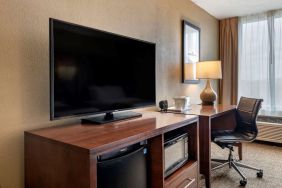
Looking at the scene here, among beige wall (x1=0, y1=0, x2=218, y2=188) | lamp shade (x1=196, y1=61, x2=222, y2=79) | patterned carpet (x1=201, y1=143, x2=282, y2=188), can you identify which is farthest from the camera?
lamp shade (x1=196, y1=61, x2=222, y2=79)

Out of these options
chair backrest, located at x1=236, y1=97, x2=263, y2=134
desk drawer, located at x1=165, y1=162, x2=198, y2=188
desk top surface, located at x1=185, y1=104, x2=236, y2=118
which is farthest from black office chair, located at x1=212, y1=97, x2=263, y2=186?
desk drawer, located at x1=165, y1=162, x2=198, y2=188

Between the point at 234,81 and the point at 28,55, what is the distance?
361 cm

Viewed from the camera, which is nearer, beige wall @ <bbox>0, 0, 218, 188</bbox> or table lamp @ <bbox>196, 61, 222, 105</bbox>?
beige wall @ <bbox>0, 0, 218, 188</bbox>

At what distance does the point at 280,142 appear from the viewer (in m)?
3.52

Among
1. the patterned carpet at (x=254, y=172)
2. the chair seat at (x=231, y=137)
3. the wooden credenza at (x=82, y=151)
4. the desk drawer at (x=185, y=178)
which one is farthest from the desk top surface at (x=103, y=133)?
the patterned carpet at (x=254, y=172)

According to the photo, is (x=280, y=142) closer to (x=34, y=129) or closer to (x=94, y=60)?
(x=94, y=60)

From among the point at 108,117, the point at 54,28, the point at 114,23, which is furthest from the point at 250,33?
the point at 54,28

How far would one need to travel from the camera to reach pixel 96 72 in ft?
4.91

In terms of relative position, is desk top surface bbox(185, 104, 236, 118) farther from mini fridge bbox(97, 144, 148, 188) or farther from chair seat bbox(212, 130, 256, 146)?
mini fridge bbox(97, 144, 148, 188)

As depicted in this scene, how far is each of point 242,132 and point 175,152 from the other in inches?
50.8

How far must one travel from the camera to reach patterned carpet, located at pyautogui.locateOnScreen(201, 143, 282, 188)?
2.28 m

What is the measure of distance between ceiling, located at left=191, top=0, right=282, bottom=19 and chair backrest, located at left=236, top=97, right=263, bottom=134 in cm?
158

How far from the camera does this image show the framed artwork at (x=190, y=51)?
9.86 feet

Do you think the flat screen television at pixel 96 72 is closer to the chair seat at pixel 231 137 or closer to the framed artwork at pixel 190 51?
the chair seat at pixel 231 137
